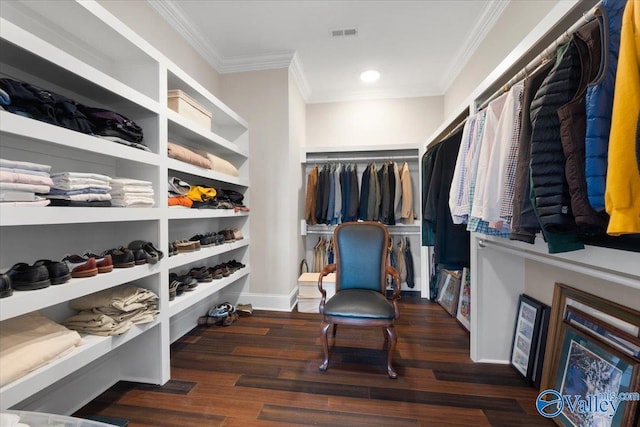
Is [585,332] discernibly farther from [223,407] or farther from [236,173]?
[236,173]

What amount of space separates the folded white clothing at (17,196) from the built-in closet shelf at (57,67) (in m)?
0.53

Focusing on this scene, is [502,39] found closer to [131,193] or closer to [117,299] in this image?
[131,193]

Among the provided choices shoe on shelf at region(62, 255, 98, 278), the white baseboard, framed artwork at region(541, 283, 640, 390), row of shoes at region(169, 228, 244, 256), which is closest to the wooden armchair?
the white baseboard

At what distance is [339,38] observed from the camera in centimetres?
253

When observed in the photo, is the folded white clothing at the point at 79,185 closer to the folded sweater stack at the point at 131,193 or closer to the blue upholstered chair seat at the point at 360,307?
the folded sweater stack at the point at 131,193

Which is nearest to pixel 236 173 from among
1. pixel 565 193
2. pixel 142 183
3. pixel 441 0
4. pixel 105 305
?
pixel 142 183

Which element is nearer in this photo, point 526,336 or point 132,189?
point 132,189

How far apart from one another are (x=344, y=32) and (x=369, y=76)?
32.2 inches

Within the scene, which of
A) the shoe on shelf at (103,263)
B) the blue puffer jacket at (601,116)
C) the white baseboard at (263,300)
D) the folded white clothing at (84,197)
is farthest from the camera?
the white baseboard at (263,300)

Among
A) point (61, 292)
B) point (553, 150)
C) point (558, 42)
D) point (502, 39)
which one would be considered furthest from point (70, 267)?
point (502, 39)

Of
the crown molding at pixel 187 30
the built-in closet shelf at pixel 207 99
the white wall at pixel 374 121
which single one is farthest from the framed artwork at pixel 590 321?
the crown molding at pixel 187 30

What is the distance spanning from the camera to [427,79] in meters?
3.32

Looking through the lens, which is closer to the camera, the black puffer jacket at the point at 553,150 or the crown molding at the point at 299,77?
the black puffer jacket at the point at 553,150

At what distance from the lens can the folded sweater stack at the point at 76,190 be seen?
3.70ft
